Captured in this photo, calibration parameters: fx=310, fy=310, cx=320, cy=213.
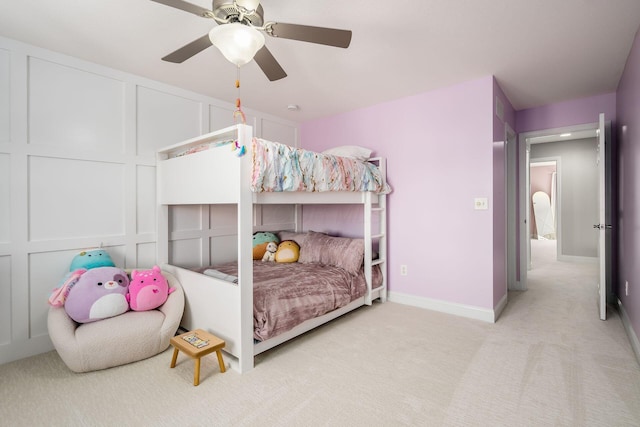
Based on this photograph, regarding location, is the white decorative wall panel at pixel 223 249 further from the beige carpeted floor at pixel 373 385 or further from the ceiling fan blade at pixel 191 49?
the ceiling fan blade at pixel 191 49

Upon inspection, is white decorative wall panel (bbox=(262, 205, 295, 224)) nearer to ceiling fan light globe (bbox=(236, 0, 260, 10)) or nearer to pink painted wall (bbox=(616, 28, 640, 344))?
ceiling fan light globe (bbox=(236, 0, 260, 10))

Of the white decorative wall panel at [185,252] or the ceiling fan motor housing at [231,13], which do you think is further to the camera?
the white decorative wall panel at [185,252]

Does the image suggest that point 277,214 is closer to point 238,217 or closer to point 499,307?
point 238,217

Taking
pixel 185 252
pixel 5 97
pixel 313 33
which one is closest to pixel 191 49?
pixel 313 33

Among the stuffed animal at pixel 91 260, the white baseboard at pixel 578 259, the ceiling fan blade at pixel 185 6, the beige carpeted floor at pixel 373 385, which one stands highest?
the ceiling fan blade at pixel 185 6

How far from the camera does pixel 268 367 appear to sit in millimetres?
2127

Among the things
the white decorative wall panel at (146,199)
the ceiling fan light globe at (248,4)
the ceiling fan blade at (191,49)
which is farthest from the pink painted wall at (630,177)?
the white decorative wall panel at (146,199)

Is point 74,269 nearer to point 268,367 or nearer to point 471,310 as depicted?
point 268,367

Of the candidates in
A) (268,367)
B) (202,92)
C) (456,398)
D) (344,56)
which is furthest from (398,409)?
(202,92)

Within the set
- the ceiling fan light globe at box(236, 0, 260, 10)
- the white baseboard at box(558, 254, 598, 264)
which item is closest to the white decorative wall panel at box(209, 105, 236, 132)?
the ceiling fan light globe at box(236, 0, 260, 10)

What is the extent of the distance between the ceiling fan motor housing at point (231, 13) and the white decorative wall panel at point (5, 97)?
1.89 meters

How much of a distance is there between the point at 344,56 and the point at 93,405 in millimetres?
2860

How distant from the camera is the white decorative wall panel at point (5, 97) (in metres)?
2.21

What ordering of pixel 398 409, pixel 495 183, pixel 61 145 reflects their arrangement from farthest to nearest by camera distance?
pixel 495 183 → pixel 61 145 → pixel 398 409
